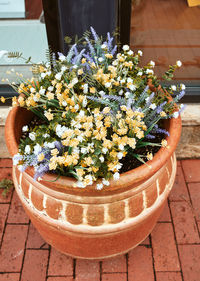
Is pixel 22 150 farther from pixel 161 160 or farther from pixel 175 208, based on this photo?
pixel 175 208

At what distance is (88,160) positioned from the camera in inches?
46.5

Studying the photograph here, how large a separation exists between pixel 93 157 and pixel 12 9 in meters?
1.68

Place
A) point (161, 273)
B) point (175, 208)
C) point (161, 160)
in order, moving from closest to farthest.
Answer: point (161, 160), point (161, 273), point (175, 208)

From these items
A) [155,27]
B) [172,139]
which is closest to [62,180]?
[172,139]

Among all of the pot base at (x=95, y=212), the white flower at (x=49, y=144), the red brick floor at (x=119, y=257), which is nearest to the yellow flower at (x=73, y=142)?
the white flower at (x=49, y=144)

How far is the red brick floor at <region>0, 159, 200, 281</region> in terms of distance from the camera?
1.88 meters

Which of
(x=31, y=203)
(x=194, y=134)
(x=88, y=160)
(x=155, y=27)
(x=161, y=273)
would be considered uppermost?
(x=155, y=27)

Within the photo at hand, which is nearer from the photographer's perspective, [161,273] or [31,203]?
[31,203]

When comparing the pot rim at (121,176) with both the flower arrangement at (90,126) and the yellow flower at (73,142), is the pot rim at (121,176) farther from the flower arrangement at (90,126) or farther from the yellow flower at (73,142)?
the yellow flower at (73,142)

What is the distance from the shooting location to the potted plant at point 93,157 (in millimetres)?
1250

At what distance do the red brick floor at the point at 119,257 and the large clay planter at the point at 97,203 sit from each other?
31 centimetres

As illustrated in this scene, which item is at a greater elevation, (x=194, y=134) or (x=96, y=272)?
(x=194, y=134)

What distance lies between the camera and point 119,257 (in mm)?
1962

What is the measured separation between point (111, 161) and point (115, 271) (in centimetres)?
100
